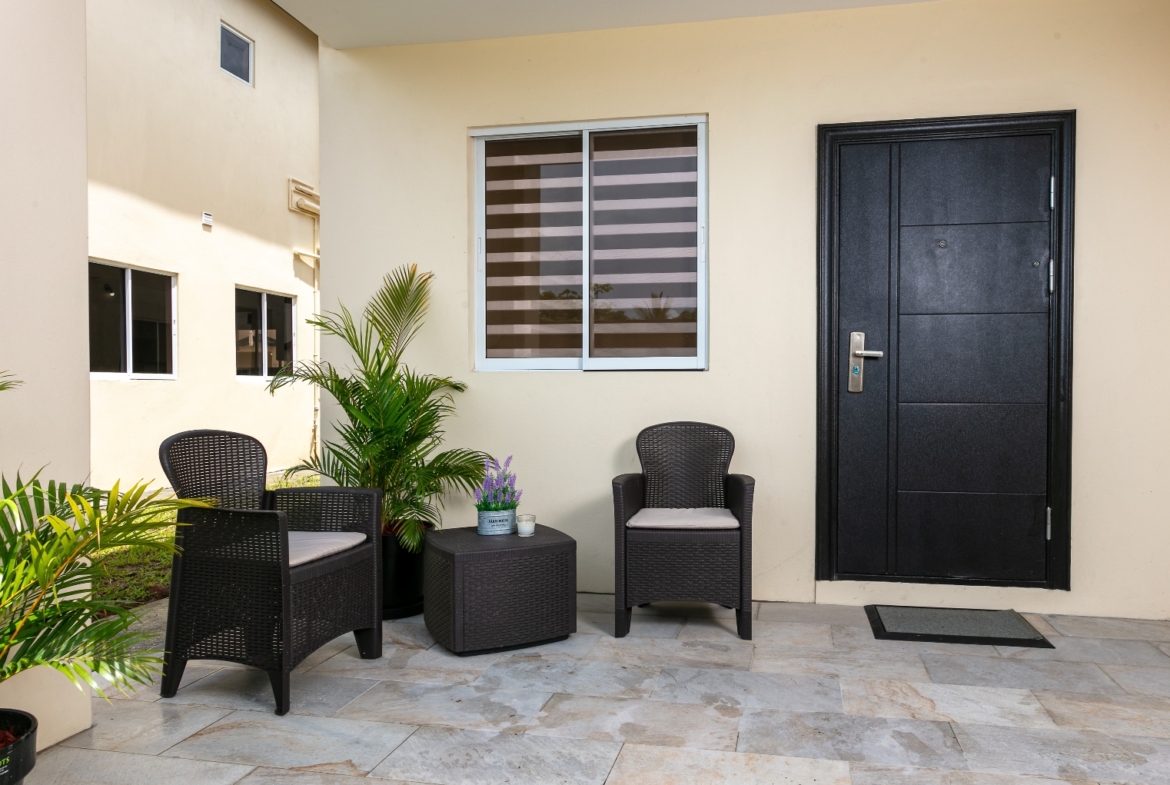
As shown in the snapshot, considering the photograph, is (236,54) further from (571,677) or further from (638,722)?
(638,722)

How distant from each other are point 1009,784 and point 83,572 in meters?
2.26

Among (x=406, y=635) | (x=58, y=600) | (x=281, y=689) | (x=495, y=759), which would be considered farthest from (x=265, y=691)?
(x=58, y=600)

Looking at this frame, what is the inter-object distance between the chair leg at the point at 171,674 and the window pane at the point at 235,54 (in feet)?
22.3

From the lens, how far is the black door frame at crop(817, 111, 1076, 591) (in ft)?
12.5

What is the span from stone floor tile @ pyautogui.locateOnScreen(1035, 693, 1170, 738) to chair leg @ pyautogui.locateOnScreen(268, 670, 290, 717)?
7.69 feet

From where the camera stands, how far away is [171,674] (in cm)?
282

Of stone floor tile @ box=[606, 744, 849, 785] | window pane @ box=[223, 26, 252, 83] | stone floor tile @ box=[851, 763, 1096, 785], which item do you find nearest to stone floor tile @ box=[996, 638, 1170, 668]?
stone floor tile @ box=[851, 763, 1096, 785]

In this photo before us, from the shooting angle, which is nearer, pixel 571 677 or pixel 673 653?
pixel 571 677

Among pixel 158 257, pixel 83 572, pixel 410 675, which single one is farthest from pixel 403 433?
pixel 158 257

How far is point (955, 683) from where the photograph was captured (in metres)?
2.94

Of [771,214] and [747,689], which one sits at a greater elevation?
[771,214]

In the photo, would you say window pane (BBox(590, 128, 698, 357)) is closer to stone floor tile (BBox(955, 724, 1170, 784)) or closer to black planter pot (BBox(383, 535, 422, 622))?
black planter pot (BBox(383, 535, 422, 622))

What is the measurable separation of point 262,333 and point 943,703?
7.55 m

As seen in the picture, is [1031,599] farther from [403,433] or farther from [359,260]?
[359,260]
